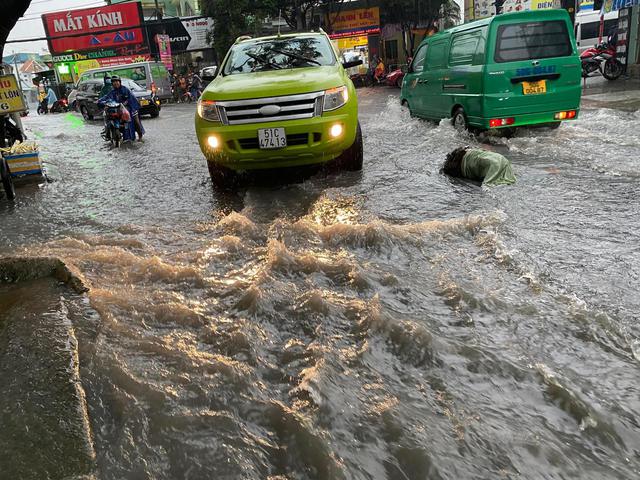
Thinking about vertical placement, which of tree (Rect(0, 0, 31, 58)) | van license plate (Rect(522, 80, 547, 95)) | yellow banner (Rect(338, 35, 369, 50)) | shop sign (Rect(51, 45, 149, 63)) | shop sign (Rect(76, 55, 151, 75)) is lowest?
van license plate (Rect(522, 80, 547, 95))

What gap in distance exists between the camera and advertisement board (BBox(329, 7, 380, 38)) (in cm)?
3491

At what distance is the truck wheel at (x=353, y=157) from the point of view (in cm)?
654

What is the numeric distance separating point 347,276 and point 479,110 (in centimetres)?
541

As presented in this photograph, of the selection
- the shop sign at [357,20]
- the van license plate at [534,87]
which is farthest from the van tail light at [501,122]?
the shop sign at [357,20]

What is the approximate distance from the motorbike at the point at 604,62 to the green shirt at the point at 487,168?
42.2 ft

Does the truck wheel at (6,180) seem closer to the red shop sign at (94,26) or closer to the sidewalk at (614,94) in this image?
the sidewalk at (614,94)

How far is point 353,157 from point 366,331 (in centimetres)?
415

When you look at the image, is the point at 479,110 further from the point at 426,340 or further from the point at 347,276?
the point at 426,340

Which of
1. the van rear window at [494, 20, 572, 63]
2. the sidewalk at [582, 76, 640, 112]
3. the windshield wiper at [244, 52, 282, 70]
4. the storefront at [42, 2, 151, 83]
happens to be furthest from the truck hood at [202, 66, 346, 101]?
the storefront at [42, 2, 151, 83]

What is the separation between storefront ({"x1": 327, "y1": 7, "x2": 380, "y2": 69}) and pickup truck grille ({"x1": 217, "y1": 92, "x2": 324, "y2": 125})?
30045 mm

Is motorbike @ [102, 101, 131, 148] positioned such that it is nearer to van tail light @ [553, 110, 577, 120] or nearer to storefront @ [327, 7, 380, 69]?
van tail light @ [553, 110, 577, 120]

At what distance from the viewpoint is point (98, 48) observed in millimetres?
36781

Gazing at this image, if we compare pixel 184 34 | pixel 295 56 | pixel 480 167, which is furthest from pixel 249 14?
pixel 480 167

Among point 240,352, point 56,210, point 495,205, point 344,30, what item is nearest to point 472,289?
point 240,352
